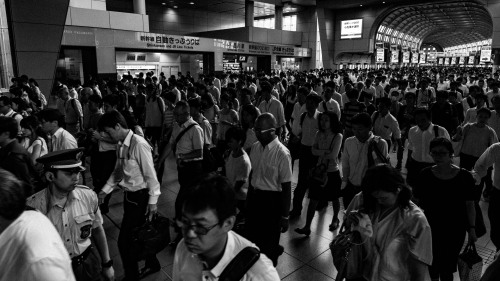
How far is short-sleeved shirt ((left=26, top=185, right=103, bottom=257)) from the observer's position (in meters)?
2.47

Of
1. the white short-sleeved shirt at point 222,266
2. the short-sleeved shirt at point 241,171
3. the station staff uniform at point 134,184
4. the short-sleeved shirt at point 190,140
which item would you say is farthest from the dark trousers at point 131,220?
the white short-sleeved shirt at point 222,266

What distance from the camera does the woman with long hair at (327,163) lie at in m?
4.50

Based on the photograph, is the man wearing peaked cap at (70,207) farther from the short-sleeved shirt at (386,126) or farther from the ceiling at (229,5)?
the ceiling at (229,5)

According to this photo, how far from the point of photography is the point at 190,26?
29.9m

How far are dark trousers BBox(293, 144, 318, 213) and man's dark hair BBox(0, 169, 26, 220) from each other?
3.94 metres

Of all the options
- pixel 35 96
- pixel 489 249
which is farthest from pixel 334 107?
pixel 35 96

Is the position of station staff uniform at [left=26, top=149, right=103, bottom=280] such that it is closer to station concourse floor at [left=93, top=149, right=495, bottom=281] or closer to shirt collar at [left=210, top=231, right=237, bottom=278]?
station concourse floor at [left=93, top=149, right=495, bottom=281]

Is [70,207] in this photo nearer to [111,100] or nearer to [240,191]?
[240,191]

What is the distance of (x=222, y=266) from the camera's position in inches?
54.9

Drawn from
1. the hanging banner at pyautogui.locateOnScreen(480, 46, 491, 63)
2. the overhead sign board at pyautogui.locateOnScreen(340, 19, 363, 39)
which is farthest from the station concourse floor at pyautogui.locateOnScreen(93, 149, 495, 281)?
the overhead sign board at pyautogui.locateOnScreen(340, 19, 363, 39)

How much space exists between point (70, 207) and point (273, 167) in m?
1.88

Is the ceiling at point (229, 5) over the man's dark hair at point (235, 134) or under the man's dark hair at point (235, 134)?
over

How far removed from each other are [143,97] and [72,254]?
750 centimetres

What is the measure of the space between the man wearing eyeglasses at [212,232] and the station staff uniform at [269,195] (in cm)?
199
